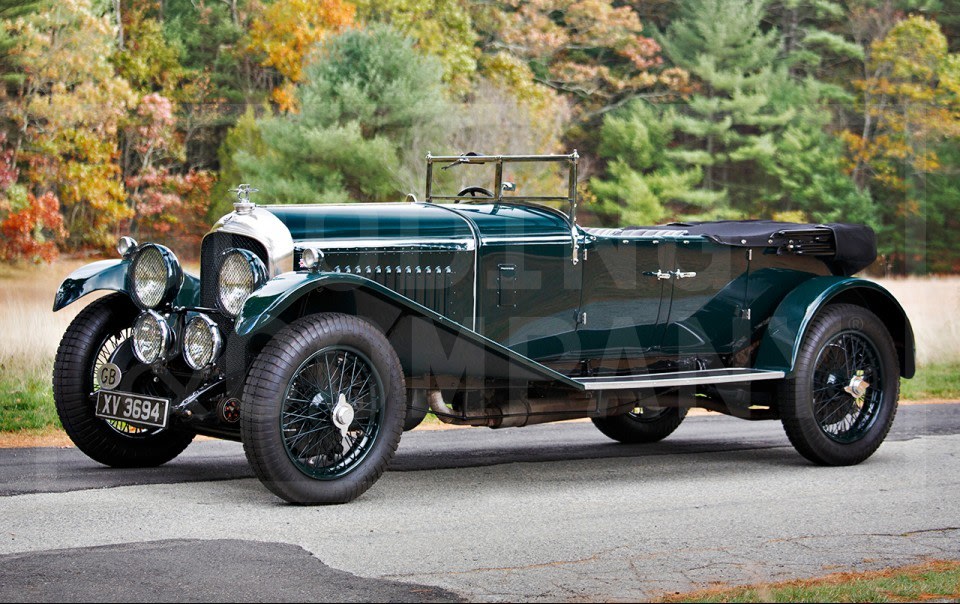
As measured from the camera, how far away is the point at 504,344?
6.79 metres

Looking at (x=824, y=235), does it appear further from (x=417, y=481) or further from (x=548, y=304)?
(x=417, y=481)

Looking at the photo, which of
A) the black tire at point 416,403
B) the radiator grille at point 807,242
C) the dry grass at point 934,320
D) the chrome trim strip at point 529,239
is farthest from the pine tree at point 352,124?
the black tire at point 416,403

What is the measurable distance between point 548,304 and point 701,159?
24.5m

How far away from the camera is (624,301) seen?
7094 mm

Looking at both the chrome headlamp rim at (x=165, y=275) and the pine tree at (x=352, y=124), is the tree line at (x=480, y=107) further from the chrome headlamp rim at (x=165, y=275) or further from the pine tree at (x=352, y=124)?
the chrome headlamp rim at (x=165, y=275)

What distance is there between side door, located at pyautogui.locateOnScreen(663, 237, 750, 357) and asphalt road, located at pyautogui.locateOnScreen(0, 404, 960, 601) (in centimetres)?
76

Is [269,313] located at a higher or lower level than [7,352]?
higher

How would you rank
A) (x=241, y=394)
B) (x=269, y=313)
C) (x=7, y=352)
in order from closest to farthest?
(x=269, y=313) < (x=241, y=394) < (x=7, y=352)

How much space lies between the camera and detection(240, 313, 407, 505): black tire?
555 cm

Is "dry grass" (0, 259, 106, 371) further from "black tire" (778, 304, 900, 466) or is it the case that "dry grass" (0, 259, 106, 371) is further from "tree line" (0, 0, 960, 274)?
"black tire" (778, 304, 900, 466)

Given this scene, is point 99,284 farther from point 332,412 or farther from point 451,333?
point 451,333

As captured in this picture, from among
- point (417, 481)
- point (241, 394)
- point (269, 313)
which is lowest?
point (417, 481)

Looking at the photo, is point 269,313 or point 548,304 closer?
point 269,313

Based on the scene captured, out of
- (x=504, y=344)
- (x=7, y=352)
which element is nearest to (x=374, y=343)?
(x=504, y=344)
